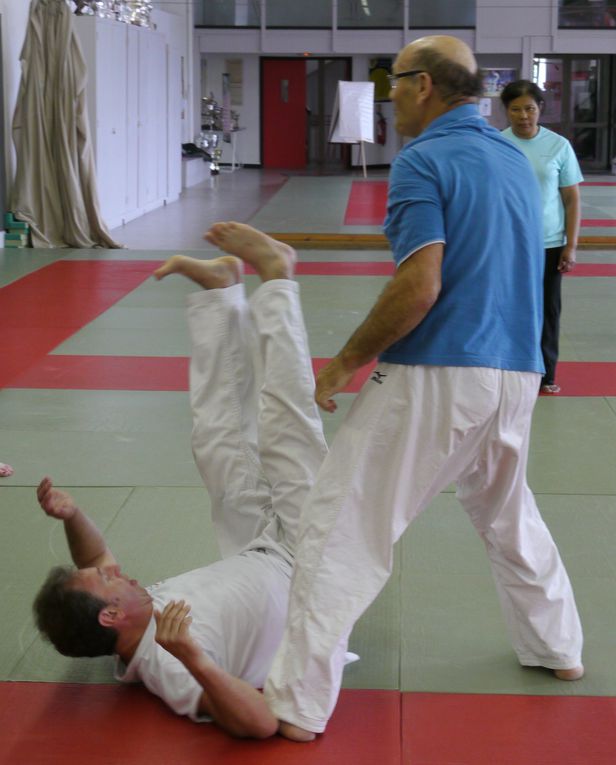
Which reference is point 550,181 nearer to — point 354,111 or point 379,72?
point 354,111

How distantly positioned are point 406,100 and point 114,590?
152 centimetres

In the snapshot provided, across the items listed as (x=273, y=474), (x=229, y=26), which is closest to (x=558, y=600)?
(x=273, y=474)

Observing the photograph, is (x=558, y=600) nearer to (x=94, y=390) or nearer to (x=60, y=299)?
(x=94, y=390)

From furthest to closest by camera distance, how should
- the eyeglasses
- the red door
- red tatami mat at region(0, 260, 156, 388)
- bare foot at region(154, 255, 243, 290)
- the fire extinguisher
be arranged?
the red door, the fire extinguisher, red tatami mat at region(0, 260, 156, 388), bare foot at region(154, 255, 243, 290), the eyeglasses

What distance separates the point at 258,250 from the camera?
357 cm

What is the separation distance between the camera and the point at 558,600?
3215 mm

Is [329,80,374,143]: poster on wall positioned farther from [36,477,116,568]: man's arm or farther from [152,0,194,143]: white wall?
[36,477,116,568]: man's arm

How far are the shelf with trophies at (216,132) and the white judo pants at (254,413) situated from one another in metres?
19.0

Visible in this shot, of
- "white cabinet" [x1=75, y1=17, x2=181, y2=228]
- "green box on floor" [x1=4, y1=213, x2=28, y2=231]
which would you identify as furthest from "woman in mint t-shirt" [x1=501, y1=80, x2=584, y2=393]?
"white cabinet" [x1=75, y1=17, x2=181, y2=228]

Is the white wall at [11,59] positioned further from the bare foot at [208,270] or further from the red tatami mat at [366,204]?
the bare foot at [208,270]

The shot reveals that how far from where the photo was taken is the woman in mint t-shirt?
610 cm

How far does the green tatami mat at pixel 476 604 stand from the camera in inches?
130

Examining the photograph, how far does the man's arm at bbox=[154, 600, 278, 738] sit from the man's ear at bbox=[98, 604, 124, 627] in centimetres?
11

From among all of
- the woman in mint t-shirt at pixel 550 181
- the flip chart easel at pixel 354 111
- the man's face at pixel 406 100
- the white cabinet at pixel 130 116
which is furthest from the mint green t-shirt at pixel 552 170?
the flip chart easel at pixel 354 111
